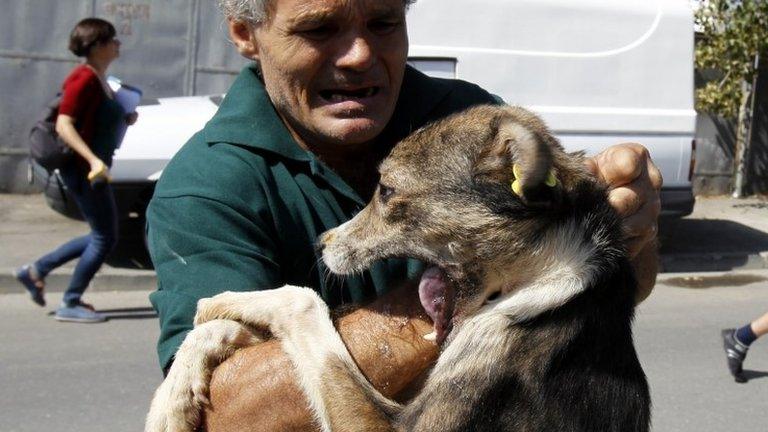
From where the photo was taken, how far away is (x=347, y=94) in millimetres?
2609

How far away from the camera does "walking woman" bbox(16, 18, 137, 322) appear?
873cm

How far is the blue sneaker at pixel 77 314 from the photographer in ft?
28.9

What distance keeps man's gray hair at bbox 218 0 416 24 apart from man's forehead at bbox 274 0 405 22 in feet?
0.20

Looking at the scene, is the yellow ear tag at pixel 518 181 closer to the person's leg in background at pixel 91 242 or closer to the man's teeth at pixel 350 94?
the man's teeth at pixel 350 94

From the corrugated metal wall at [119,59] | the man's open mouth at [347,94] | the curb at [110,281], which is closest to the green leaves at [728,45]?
the corrugated metal wall at [119,59]

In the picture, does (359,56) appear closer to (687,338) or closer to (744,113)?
(687,338)

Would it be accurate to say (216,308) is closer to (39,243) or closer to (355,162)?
(355,162)

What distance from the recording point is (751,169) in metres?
15.8

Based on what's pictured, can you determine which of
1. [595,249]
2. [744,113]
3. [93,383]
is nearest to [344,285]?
[595,249]

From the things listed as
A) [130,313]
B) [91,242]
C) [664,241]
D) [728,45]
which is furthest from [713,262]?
[91,242]

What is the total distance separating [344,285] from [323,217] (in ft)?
0.67

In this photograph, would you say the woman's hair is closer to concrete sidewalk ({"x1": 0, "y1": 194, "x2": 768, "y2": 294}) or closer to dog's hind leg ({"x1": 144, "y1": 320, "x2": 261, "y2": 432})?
concrete sidewalk ({"x1": 0, "y1": 194, "x2": 768, "y2": 294})

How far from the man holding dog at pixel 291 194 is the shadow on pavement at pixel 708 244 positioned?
9.00 m

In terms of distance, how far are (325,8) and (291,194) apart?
0.44 meters
